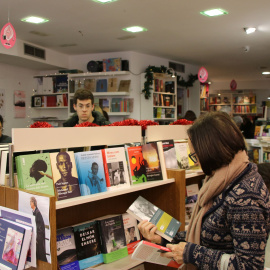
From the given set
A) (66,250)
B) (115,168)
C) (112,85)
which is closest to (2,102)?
(112,85)

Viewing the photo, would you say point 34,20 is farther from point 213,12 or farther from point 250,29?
point 250,29

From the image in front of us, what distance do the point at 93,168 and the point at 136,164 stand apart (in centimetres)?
41

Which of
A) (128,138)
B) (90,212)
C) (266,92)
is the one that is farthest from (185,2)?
(266,92)

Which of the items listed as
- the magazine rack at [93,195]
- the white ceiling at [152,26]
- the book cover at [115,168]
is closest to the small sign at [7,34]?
the white ceiling at [152,26]

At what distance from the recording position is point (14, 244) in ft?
5.80

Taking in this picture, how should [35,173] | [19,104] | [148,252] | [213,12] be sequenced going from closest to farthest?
1. [148,252]
2. [35,173]
3. [213,12]
4. [19,104]

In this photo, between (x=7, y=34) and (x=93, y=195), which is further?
(x=7, y=34)

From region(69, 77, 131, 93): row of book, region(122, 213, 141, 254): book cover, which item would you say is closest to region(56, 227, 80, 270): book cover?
region(122, 213, 141, 254): book cover

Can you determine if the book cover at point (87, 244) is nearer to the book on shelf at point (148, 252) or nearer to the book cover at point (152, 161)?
the book cover at point (152, 161)

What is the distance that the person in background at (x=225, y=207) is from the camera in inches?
50.9

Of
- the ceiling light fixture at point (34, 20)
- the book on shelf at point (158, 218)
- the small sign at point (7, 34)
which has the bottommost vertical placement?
the book on shelf at point (158, 218)

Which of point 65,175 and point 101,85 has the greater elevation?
point 101,85

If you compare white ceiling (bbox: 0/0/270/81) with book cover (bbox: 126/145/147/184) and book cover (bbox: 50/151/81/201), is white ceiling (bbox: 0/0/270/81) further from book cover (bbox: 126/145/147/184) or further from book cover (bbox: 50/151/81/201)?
book cover (bbox: 50/151/81/201)

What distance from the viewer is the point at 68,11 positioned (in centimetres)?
548
